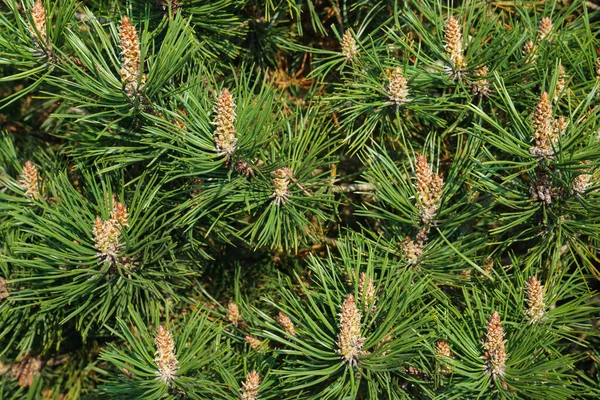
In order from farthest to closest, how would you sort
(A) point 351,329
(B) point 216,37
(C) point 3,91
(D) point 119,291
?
(C) point 3,91
(B) point 216,37
(D) point 119,291
(A) point 351,329

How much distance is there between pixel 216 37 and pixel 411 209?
1.16 feet

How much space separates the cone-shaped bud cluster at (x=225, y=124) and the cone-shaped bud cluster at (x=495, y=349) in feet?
1.10

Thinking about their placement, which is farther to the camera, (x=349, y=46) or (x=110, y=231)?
(x=349, y=46)

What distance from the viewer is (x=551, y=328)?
739mm

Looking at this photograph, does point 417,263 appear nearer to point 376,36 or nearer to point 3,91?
point 376,36

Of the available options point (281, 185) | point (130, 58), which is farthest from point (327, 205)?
point (130, 58)

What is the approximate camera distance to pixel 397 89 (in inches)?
30.3

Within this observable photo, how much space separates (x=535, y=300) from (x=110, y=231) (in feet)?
1.58

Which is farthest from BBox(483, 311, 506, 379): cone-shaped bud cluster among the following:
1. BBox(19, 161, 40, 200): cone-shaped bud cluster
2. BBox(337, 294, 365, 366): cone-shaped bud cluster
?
BBox(19, 161, 40, 200): cone-shaped bud cluster

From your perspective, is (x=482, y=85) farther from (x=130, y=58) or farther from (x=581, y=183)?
(x=130, y=58)

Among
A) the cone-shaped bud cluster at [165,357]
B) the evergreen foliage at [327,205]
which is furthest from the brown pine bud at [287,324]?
the cone-shaped bud cluster at [165,357]

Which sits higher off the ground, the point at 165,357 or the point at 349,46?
the point at 349,46

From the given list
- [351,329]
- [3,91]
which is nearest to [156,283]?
[351,329]

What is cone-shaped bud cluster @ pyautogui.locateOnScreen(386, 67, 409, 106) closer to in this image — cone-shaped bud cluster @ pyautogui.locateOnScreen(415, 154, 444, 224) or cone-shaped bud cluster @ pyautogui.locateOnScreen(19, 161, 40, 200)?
cone-shaped bud cluster @ pyautogui.locateOnScreen(415, 154, 444, 224)
